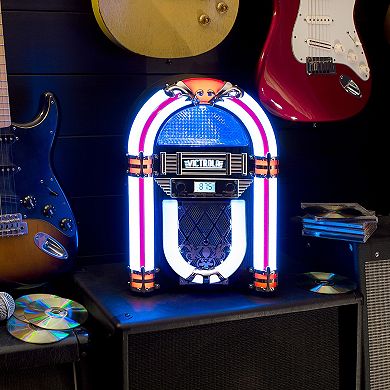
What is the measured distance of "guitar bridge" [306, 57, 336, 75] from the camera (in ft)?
6.70

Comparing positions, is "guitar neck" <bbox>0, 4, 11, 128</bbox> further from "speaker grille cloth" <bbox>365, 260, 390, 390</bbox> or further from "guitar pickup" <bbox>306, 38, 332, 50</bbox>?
"speaker grille cloth" <bbox>365, 260, 390, 390</bbox>

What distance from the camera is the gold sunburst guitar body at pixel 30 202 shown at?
180cm

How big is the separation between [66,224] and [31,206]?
11 centimetres

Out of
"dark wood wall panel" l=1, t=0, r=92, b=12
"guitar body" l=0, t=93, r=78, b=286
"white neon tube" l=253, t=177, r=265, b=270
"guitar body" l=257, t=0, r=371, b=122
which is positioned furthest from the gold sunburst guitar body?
"guitar body" l=257, t=0, r=371, b=122

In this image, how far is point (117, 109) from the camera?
211 cm

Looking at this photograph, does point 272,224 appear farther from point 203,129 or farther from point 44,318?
point 44,318

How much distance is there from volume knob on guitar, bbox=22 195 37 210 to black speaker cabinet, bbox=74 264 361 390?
263 millimetres

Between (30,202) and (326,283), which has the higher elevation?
(30,202)

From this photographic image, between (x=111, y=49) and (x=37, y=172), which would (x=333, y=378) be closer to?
(x=37, y=172)

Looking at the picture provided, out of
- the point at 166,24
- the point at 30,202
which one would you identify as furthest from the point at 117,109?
the point at 30,202

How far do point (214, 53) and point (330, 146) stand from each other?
0.53m

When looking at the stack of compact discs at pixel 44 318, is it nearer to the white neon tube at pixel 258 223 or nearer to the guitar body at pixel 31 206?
the guitar body at pixel 31 206

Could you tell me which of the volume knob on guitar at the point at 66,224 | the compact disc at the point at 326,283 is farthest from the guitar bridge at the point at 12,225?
the compact disc at the point at 326,283

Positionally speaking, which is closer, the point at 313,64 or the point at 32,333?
the point at 32,333
